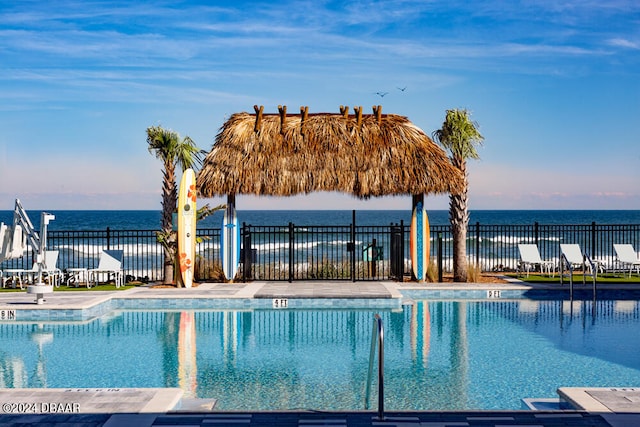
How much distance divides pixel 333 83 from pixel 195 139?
5598mm

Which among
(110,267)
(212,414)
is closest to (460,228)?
(110,267)

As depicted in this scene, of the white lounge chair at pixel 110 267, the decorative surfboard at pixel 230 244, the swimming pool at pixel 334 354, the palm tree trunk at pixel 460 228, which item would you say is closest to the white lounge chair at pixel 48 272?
the white lounge chair at pixel 110 267

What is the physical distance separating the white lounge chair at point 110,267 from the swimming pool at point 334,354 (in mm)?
3178

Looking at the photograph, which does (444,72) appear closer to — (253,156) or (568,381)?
(253,156)

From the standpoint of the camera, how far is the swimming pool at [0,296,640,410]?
767cm

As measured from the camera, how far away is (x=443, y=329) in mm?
11461

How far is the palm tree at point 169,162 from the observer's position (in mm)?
16328

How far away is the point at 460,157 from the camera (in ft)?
55.3

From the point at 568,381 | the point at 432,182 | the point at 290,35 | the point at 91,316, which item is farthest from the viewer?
the point at 290,35

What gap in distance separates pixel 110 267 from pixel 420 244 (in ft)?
24.4

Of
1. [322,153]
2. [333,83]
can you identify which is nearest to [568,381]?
[322,153]

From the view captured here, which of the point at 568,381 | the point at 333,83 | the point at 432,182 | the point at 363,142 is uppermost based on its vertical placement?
the point at 333,83

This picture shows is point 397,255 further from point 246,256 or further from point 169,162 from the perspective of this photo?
point 169,162

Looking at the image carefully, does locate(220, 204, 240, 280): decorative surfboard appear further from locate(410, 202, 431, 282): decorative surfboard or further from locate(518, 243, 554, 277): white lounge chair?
locate(518, 243, 554, 277): white lounge chair
